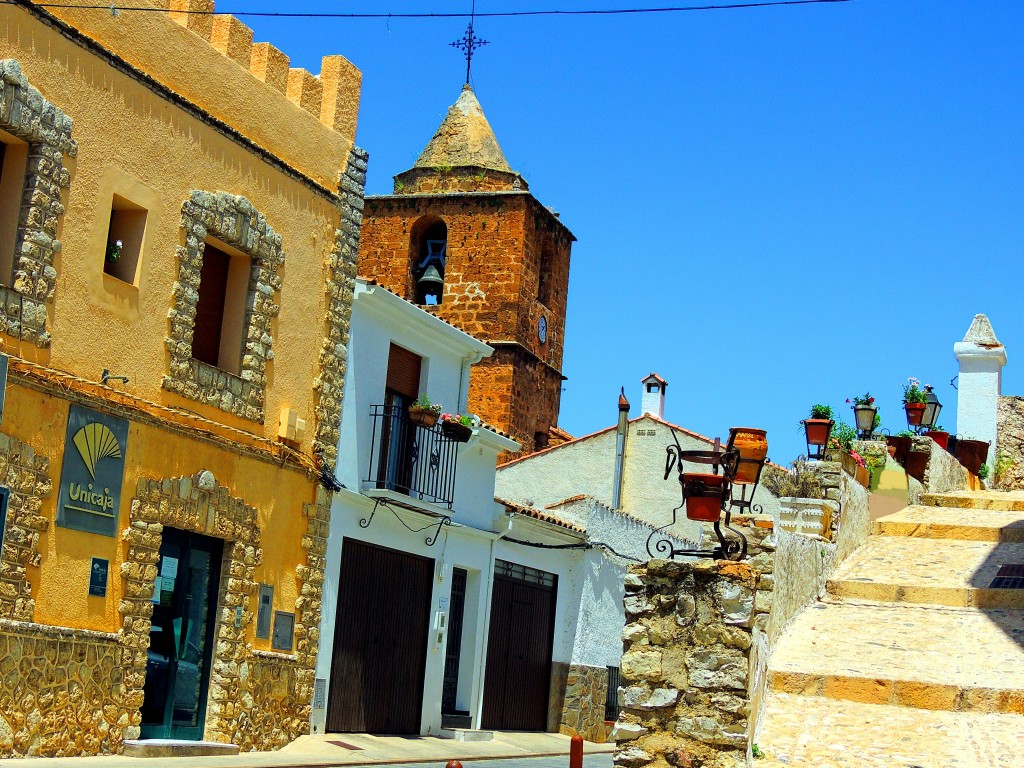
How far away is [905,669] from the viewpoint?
12.9m

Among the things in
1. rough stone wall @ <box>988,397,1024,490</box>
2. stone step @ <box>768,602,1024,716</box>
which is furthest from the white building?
rough stone wall @ <box>988,397,1024,490</box>

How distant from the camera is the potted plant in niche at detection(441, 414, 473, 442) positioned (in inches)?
762

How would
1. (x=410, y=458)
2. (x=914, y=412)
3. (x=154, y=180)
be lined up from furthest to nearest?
(x=914, y=412) → (x=410, y=458) → (x=154, y=180)

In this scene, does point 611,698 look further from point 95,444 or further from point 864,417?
point 95,444

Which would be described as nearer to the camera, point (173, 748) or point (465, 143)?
point (173, 748)

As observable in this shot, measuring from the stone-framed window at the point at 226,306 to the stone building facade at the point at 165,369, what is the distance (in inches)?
1.1

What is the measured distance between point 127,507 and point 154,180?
3.26 m

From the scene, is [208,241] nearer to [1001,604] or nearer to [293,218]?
[293,218]

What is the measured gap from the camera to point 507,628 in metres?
21.7

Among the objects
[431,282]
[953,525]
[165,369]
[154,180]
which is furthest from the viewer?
[431,282]

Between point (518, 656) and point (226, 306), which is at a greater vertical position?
point (226, 306)

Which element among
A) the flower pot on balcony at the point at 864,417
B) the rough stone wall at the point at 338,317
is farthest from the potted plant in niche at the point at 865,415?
the rough stone wall at the point at 338,317

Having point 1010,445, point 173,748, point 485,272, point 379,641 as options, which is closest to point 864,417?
point 379,641

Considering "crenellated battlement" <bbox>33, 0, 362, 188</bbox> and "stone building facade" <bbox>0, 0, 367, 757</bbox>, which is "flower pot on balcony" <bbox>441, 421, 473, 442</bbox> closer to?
"stone building facade" <bbox>0, 0, 367, 757</bbox>
